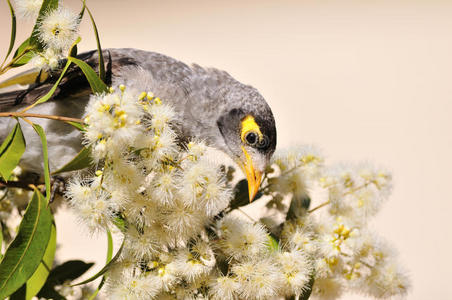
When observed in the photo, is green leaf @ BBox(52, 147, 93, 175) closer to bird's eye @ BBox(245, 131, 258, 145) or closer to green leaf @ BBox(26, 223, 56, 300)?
green leaf @ BBox(26, 223, 56, 300)

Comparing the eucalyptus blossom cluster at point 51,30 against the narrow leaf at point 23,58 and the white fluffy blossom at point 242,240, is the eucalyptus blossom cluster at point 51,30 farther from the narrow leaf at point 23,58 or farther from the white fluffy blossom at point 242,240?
the white fluffy blossom at point 242,240

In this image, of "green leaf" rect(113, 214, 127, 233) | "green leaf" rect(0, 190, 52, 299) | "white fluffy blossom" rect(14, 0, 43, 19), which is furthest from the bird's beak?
"white fluffy blossom" rect(14, 0, 43, 19)

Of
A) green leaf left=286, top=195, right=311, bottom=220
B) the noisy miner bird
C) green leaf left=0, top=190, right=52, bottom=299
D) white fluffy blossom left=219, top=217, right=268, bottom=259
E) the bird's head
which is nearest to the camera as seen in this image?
green leaf left=0, top=190, right=52, bottom=299

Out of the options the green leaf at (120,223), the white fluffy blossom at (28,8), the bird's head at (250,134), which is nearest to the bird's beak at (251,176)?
the bird's head at (250,134)

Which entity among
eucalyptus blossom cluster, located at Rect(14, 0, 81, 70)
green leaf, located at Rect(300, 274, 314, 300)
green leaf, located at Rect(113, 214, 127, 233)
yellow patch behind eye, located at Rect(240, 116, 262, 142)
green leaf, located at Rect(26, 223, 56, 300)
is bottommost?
green leaf, located at Rect(300, 274, 314, 300)

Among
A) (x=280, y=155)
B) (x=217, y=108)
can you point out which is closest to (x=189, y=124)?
(x=217, y=108)

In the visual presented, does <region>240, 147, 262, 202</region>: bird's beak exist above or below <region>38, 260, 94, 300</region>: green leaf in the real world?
above

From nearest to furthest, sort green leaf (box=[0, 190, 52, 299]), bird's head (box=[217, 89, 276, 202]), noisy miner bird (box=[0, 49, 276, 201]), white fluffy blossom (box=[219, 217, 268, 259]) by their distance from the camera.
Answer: green leaf (box=[0, 190, 52, 299]) → white fluffy blossom (box=[219, 217, 268, 259]) → bird's head (box=[217, 89, 276, 202]) → noisy miner bird (box=[0, 49, 276, 201])

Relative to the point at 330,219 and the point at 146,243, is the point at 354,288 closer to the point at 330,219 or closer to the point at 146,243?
the point at 330,219

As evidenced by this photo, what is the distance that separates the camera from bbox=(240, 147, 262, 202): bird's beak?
3.53ft

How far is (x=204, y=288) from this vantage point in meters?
0.90

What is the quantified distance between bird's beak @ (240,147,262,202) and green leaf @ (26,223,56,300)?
0.40m

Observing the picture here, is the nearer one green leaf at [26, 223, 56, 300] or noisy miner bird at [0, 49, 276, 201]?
green leaf at [26, 223, 56, 300]

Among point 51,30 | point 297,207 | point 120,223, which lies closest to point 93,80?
point 51,30
